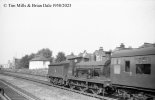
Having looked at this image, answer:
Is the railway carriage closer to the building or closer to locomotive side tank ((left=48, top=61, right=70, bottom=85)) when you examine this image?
locomotive side tank ((left=48, top=61, right=70, bottom=85))

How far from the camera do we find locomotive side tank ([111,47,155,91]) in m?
9.50

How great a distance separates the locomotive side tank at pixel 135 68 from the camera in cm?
950

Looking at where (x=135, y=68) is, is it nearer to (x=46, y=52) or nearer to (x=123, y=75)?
(x=123, y=75)

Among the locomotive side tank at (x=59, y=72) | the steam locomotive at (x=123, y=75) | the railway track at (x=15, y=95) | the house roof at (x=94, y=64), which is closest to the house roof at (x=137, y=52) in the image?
the steam locomotive at (x=123, y=75)

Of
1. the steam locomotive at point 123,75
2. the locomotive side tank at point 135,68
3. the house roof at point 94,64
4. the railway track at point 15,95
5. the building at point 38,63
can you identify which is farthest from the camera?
the building at point 38,63

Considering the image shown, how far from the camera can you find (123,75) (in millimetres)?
11188

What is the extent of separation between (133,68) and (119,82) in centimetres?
155

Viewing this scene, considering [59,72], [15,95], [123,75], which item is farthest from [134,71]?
[59,72]

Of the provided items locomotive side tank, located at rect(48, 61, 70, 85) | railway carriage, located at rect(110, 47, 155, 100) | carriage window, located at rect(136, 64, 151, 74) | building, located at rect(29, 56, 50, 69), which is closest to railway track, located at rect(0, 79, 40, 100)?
locomotive side tank, located at rect(48, 61, 70, 85)

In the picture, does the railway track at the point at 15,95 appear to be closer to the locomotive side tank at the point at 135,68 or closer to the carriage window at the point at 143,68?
the locomotive side tank at the point at 135,68

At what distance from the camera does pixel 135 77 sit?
1029 centimetres

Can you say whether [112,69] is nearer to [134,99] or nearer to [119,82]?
[119,82]

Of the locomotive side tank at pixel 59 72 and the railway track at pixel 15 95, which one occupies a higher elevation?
the locomotive side tank at pixel 59 72

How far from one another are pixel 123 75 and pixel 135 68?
1088 mm
